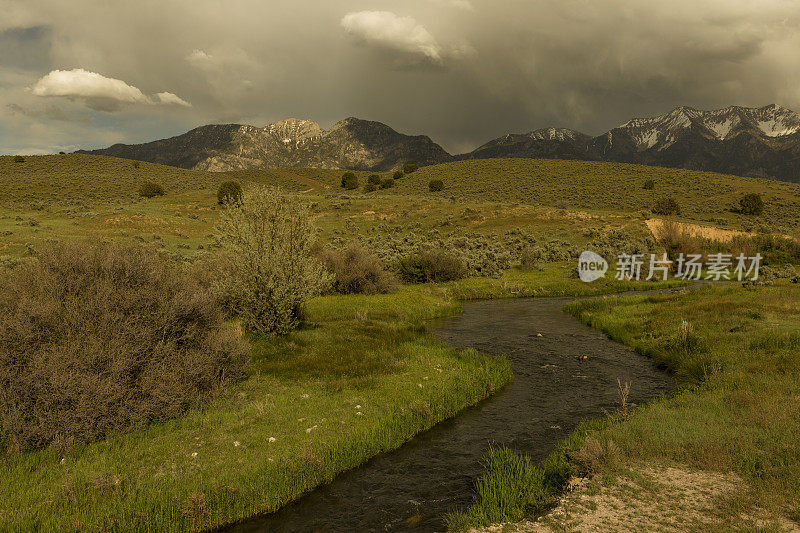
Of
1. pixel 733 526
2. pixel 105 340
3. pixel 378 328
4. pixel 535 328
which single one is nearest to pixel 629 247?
pixel 535 328

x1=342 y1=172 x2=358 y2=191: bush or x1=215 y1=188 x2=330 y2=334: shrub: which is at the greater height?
x1=342 y1=172 x2=358 y2=191: bush

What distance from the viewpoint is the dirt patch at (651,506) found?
24.0 ft

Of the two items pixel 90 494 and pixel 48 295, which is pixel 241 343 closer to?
pixel 48 295

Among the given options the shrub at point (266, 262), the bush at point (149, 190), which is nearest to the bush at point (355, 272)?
the shrub at point (266, 262)

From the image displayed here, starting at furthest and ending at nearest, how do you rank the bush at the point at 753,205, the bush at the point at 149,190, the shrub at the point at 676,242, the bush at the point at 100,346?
the bush at the point at 149,190, the bush at the point at 753,205, the shrub at the point at 676,242, the bush at the point at 100,346

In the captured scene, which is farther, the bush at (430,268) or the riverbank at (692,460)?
the bush at (430,268)

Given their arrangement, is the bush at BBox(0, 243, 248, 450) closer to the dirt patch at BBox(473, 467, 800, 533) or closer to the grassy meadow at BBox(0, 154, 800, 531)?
the grassy meadow at BBox(0, 154, 800, 531)

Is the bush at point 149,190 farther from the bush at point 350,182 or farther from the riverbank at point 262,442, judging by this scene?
the riverbank at point 262,442

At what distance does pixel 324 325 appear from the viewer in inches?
906

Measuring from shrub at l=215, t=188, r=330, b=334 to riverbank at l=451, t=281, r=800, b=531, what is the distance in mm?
12785

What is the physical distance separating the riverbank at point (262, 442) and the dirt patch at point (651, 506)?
5.10m

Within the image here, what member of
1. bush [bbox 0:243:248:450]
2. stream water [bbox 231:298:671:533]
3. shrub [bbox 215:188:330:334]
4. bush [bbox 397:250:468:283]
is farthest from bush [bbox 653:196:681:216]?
bush [bbox 0:243:248:450]

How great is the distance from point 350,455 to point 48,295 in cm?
966

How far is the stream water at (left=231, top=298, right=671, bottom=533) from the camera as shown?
9344 millimetres
